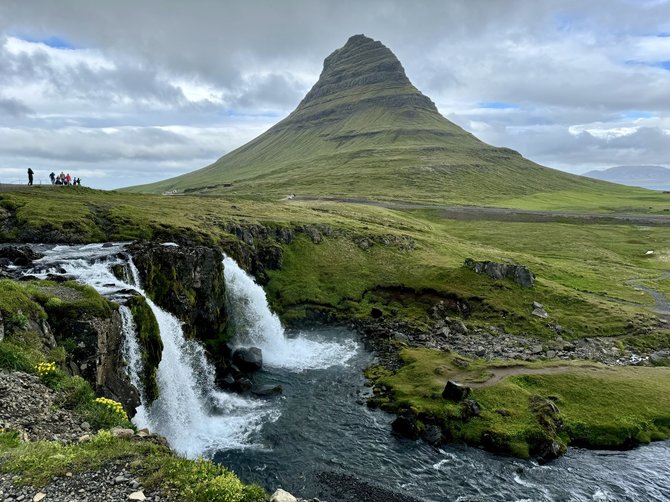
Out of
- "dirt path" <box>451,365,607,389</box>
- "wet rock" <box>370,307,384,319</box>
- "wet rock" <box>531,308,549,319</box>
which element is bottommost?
"dirt path" <box>451,365,607,389</box>

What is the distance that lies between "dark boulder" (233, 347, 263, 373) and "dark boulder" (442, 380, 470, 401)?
23046 mm

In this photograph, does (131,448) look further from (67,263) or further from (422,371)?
(422,371)

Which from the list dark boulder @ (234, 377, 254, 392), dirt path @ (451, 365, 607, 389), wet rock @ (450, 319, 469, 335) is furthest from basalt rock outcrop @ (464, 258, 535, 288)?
dark boulder @ (234, 377, 254, 392)

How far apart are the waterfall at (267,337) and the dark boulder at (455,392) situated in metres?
15.9

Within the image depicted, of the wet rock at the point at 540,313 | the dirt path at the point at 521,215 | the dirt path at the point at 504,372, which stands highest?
the dirt path at the point at 521,215

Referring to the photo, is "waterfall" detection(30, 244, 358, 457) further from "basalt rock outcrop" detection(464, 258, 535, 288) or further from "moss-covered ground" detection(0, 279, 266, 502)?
"basalt rock outcrop" detection(464, 258, 535, 288)

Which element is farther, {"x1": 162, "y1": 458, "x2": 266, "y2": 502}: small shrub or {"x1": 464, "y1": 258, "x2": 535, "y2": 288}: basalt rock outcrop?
{"x1": 464, "y1": 258, "x2": 535, "y2": 288}: basalt rock outcrop

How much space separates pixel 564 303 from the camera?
73188 mm

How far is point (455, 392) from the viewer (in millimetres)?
42781

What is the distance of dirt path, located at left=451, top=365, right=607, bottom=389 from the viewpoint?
46250 mm

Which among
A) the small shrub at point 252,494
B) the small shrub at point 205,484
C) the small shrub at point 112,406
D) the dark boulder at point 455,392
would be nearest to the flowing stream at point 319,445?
the dark boulder at point 455,392

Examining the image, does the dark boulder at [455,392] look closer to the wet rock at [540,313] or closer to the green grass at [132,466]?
the green grass at [132,466]

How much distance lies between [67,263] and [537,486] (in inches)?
1862

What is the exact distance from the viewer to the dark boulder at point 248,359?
176 ft
